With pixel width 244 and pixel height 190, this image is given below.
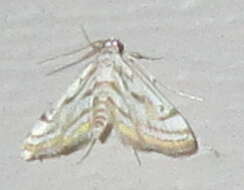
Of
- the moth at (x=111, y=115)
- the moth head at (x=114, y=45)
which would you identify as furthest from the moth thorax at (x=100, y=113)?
the moth head at (x=114, y=45)

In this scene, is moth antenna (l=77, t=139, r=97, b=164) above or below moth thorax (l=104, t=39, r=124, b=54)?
below

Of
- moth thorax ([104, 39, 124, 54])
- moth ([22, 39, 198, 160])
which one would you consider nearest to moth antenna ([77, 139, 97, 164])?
moth ([22, 39, 198, 160])

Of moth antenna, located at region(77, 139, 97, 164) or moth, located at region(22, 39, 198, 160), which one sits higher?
moth, located at region(22, 39, 198, 160)

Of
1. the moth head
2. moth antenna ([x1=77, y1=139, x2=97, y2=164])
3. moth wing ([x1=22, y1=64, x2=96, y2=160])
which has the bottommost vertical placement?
moth antenna ([x1=77, y1=139, x2=97, y2=164])

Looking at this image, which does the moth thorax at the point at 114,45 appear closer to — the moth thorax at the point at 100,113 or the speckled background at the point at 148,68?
the speckled background at the point at 148,68

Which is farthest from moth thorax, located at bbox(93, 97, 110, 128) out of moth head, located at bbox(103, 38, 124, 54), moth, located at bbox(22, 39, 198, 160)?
moth head, located at bbox(103, 38, 124, 54)

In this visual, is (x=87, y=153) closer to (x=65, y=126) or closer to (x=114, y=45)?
(x=65, y=126)

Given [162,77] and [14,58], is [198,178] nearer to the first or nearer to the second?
[162,77]

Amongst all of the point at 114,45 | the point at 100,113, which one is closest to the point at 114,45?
the point at 114,45

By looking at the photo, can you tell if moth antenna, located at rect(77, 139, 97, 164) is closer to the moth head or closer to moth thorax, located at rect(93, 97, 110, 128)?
moth thorax, located at rect(93, 97, 110, 128)
